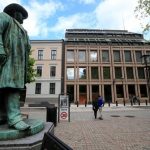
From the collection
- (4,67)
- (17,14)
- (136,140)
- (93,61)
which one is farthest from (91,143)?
(93,61)

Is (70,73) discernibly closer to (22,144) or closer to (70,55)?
(70,55)

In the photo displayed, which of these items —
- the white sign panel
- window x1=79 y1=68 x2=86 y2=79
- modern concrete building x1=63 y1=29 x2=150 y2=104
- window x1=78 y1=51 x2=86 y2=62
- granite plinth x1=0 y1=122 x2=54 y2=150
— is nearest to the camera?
granite plinth x1=0 y1=122 x2=54 y2=150

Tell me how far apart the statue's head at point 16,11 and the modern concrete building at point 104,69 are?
3405 cm

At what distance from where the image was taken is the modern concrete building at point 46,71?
38594 millimetres

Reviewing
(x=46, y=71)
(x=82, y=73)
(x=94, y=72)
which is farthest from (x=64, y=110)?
(x=94, y=72)

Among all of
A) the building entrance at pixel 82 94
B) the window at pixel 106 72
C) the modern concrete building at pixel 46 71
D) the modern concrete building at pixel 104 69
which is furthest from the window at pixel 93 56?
the modern concrete building at pixel 46 71

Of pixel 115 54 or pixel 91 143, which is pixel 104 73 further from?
pixel 91 143

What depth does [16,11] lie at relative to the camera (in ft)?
15.7

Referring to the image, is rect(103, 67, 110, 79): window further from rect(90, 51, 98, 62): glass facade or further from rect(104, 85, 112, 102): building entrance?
rect(90, 51, 98, 62): glass facade

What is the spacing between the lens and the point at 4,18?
425 cm

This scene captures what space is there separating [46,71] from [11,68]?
36555 millimetres

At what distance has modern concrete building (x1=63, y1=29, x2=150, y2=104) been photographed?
3941cm

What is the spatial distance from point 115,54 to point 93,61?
5.40 m

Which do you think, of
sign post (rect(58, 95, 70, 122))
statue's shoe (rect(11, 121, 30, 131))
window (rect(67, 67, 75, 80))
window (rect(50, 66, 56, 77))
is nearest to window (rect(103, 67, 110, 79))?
window (rect(67, 67, 75, 80))
